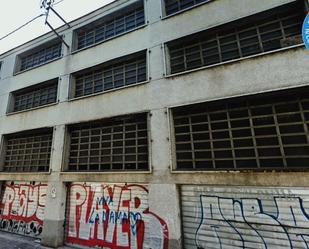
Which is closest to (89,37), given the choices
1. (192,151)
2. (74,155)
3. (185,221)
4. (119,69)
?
(119,69)

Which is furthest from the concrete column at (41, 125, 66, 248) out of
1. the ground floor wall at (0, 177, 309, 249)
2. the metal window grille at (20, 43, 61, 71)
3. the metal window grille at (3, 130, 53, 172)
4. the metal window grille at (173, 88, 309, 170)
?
the metal window grille at (173, 88, 309, 170)

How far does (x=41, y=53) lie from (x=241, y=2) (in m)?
11.7

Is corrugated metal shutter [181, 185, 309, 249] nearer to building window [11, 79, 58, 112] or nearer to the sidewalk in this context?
the sidewalk

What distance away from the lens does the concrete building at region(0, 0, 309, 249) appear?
562 centimetres

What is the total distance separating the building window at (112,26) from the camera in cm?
952

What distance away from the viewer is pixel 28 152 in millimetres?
10508

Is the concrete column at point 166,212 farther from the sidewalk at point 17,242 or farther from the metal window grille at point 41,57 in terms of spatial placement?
the metal window grille at point 41,57

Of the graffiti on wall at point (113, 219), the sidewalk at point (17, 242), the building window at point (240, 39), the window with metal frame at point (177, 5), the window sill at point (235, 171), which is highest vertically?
the window with metal frame at point (177, 5)

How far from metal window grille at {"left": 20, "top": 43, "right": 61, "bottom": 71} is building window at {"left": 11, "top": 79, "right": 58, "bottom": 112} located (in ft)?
5.90

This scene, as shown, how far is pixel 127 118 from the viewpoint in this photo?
26.9 ft

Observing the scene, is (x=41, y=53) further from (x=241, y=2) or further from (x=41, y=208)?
(x=241, y=2)

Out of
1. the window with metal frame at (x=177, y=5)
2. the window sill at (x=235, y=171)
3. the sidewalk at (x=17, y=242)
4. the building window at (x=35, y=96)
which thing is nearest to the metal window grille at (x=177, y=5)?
the window with metal frame at (x=177, y=5)

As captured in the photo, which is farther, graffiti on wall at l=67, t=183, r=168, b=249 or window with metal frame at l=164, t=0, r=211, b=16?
window with metal frame at l=164, t=0, r=211, b=16

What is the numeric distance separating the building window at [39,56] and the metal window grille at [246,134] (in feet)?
29.3
